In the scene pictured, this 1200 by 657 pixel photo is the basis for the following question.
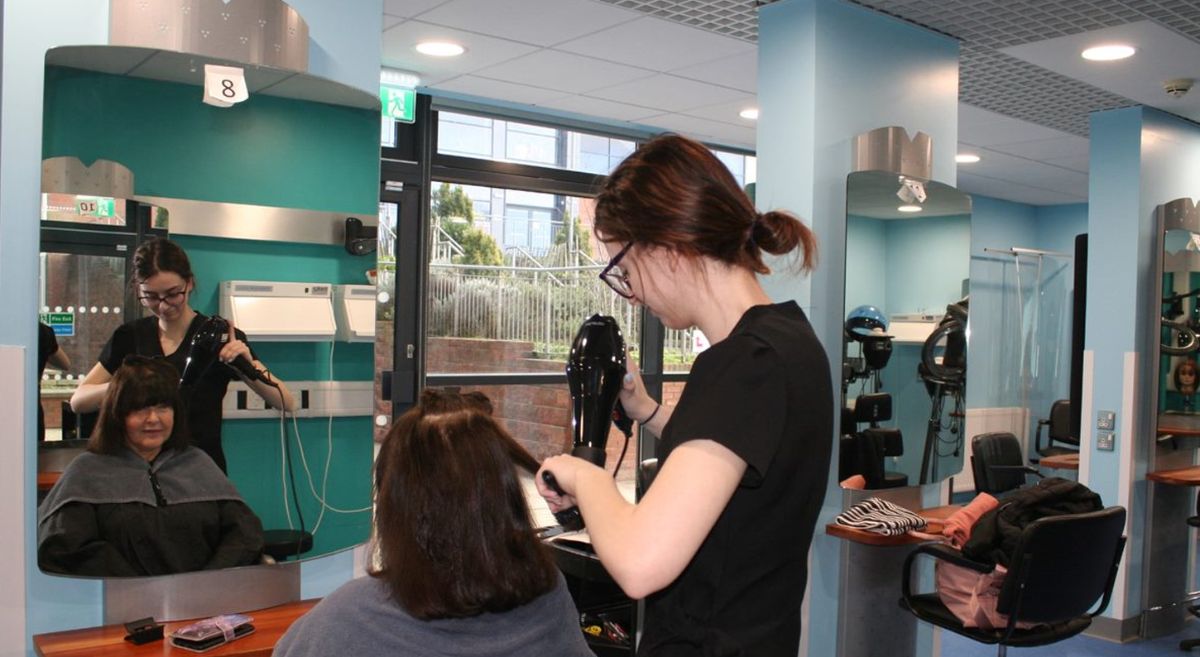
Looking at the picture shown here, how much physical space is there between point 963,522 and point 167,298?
97.1 inches

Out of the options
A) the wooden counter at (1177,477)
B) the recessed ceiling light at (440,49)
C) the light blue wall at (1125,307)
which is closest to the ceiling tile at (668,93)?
the recessed ceiling light at (440,49)

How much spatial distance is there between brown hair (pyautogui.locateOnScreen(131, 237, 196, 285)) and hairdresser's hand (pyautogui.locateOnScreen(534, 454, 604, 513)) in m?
1.11

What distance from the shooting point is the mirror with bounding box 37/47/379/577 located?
6.13 ft

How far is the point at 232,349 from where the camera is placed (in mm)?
2066

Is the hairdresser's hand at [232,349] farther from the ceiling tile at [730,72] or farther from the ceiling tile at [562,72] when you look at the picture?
the ceiling tile at [730,72]

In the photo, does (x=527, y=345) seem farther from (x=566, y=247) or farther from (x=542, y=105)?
(x=542, y=105)

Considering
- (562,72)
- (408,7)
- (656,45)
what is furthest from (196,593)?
(562,72)

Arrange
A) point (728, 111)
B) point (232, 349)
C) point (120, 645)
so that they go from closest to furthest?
point (120, 645)
point (232, 349)
point (728, 111)

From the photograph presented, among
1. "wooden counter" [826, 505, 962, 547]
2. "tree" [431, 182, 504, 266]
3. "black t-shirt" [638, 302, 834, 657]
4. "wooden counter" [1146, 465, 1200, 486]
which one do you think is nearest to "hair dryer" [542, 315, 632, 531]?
"black t-shirt" [638, 302, 834, 657]

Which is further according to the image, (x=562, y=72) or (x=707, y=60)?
(x=562, y=72)

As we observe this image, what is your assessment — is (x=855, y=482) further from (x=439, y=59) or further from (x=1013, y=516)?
(x=439, y=59)

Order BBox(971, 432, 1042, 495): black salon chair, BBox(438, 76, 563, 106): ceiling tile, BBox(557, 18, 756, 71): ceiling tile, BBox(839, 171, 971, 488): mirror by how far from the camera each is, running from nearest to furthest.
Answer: BBox(839, 171, 971, 488): mirror
BBox(557, 18, 756, 71): ceiling tile
BBox(438, 76, 563, 106): ceiling tile
BBox(971, 432, 1042, 495): black salon chair

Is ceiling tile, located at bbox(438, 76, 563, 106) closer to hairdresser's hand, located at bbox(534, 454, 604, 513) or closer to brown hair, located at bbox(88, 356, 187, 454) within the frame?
brown hair, located at bbox(88, 356, 187, 454)

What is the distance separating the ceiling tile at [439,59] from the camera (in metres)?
3.71
